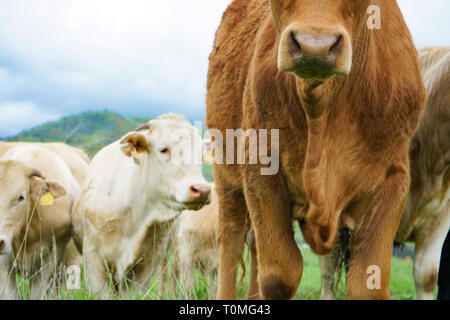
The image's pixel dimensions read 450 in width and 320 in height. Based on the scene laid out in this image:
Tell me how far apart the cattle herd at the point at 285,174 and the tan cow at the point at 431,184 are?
0.01m

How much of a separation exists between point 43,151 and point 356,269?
4922 mm


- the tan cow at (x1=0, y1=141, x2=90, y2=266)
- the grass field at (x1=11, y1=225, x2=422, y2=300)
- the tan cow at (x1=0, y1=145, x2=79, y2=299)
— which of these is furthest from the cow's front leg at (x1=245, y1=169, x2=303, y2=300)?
the tan cow at (x1=0, y1=141, x2=90, y2=266)

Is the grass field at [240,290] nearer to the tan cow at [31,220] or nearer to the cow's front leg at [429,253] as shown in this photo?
the tan cow at [31,220]

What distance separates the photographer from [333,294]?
5910 mm

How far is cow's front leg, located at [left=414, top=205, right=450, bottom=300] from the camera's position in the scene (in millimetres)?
5066

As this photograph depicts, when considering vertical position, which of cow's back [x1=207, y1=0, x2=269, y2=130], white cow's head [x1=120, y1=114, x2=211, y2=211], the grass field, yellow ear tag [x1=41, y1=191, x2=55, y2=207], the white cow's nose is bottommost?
the grass field

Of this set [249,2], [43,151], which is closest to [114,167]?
[43,151]

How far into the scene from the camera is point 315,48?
2.18 metres

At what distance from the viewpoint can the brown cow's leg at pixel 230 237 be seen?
4238 mm

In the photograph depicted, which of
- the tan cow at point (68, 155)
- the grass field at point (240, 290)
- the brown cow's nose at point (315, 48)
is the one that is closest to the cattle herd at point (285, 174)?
the brown cow's nose at point (315, 48)

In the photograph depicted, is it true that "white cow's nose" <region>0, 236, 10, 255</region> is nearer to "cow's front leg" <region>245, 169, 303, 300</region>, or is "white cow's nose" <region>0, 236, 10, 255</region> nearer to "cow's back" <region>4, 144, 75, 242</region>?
"cow's back" <region>4, 144, 75, 242</region>

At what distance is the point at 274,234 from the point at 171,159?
255 centimetres
